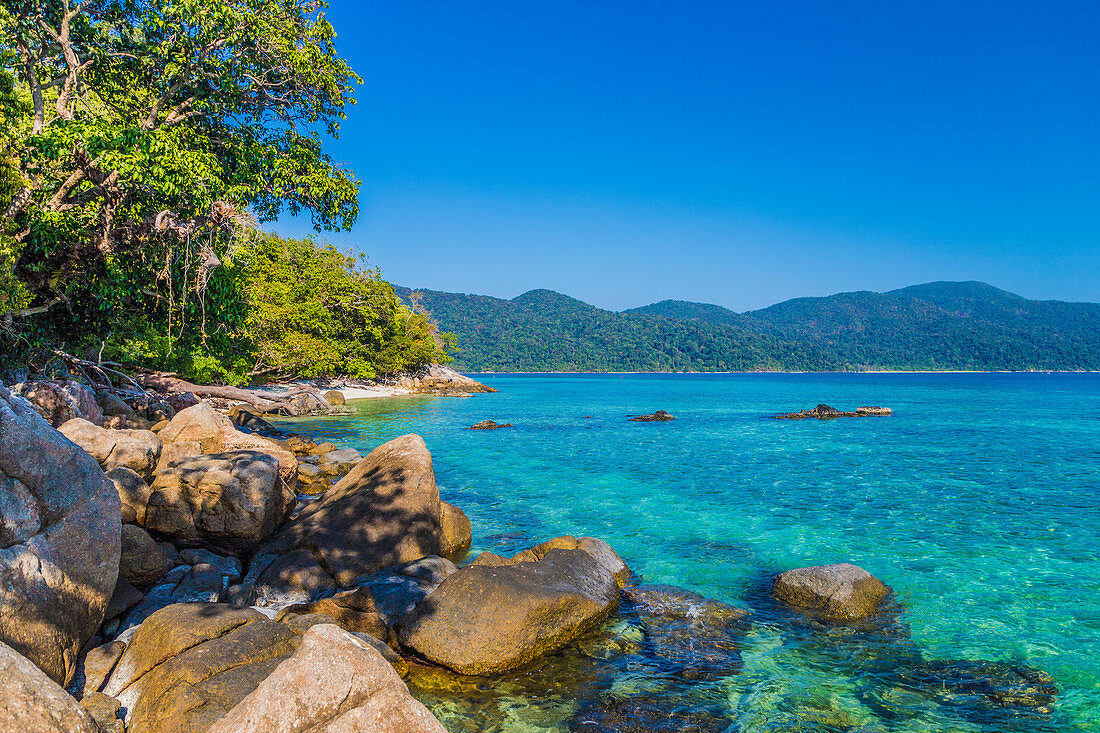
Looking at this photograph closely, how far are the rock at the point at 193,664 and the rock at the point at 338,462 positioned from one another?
12.3m

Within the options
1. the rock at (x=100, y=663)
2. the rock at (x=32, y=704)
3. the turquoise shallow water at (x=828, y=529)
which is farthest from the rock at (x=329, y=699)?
the rock at (x=100, y=663)

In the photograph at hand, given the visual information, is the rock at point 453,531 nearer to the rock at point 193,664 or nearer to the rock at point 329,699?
the rock at point 193,664

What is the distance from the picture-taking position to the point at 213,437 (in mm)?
15047

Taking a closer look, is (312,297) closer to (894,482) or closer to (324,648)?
(894,482)

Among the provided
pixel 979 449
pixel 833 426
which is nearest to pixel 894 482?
pixel 979 449

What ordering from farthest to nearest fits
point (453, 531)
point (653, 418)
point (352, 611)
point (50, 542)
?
1. point (653, 418)
2. point (453, 531)
3. point (352, 611)
4. point (50, 542)

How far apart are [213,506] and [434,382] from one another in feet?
221

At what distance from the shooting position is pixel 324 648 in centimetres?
418

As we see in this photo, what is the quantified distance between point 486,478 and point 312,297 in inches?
1333

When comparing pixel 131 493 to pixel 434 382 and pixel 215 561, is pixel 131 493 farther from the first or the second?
pixel 434 382

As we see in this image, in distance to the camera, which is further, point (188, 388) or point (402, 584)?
point (188, 388)

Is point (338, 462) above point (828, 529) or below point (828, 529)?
above

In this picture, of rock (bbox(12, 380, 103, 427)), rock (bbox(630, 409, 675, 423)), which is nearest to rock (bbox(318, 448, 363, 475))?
rock (bbox(12, 380, 103, 427))

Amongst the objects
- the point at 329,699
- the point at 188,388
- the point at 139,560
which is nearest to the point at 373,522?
the point at 139,560
